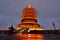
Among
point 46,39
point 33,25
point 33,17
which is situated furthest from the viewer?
point 33,17

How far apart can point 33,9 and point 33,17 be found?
10.6 ft

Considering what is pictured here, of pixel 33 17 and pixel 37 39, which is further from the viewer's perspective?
pixel 33 17

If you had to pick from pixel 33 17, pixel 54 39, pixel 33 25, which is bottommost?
pixel 54 39

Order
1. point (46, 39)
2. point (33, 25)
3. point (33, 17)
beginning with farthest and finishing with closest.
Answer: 1. point (33, 17)
2. point (33, 25)
3. point (46, 39)

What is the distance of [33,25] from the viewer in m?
39.0

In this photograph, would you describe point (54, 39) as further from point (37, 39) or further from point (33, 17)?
point (33, 17)

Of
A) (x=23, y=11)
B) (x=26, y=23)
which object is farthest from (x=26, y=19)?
(x=23, y=11)

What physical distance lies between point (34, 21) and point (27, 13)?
367 centimetres

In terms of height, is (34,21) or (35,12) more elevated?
(35,12)

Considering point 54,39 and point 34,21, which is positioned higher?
point 34,21

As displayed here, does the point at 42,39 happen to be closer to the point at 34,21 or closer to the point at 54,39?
the point at 54,39

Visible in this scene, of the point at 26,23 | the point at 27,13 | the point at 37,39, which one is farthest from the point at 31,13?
the point at 37,39

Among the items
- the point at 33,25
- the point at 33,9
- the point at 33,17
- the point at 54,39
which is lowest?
the point at 54,39

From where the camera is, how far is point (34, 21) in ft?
134
